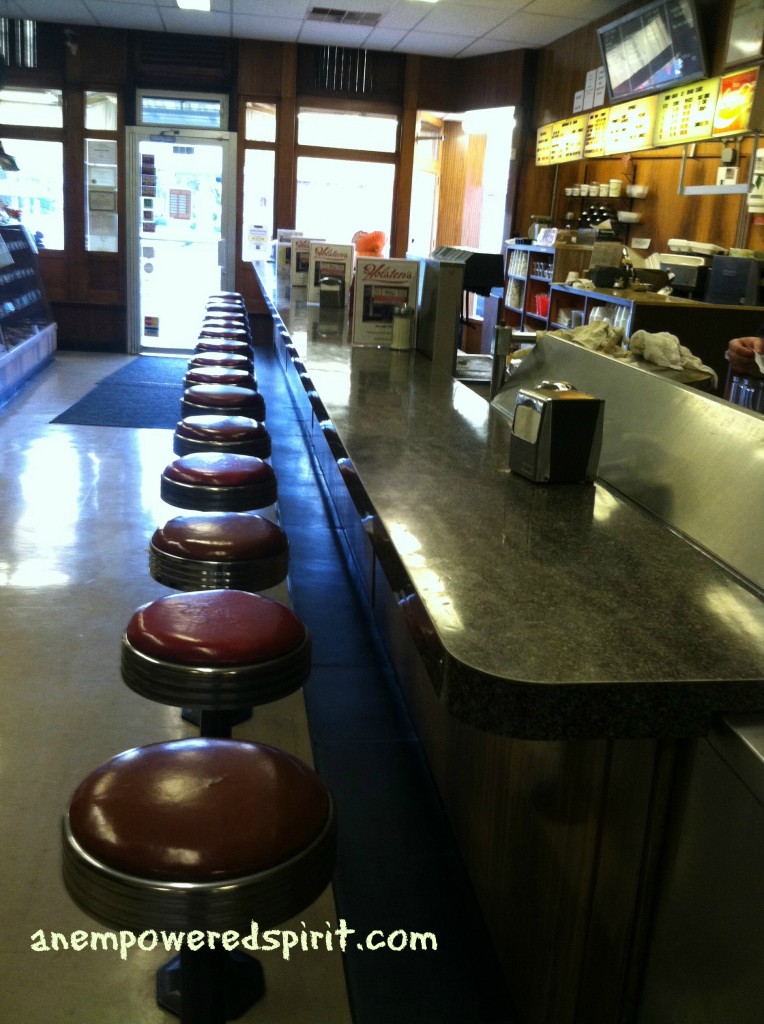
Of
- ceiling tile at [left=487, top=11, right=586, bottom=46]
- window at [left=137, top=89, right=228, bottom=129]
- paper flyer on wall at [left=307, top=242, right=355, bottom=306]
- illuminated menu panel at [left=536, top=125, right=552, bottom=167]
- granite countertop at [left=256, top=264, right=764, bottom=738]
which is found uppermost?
ceiling tile at [left=487, top=11, right=586, bottom=46]

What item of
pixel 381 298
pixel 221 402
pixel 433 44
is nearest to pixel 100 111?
pixel 433 44

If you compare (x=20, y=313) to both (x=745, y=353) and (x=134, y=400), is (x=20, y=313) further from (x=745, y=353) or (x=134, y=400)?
(x=745, y=353)

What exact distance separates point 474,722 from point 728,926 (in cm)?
38

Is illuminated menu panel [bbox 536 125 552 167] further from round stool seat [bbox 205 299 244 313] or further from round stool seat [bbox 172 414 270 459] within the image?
round stool seat [bbox 172 414 270 459]

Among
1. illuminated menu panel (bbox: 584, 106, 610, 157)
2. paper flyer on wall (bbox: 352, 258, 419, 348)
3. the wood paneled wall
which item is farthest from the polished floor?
the wood paneled wall

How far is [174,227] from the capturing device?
9.41 m

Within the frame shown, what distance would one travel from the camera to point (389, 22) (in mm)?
7770

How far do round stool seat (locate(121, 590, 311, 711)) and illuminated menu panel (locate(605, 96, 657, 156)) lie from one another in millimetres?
6045

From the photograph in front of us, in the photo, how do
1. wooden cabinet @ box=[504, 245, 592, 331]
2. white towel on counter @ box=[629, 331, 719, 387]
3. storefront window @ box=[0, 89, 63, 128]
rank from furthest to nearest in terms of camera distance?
storefront window @ box=[0, 89, 63, 128] → wooden cabinet @ box=[504, 245, 592, 331] → white towel on counter @ box=[629, 331, 719, 387]

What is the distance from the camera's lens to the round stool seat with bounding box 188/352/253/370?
13.6ft

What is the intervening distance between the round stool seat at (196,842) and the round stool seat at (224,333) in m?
4.02

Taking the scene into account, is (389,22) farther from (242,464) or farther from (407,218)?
(242,464)

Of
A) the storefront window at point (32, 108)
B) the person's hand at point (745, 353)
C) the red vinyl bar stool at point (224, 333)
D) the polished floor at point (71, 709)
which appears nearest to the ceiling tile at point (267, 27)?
the storefront window at point (32, 108)

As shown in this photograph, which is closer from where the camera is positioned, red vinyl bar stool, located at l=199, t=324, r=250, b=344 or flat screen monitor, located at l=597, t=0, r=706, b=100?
red vinyl bar stool, located at l=199, t=324, r=250, b=344
